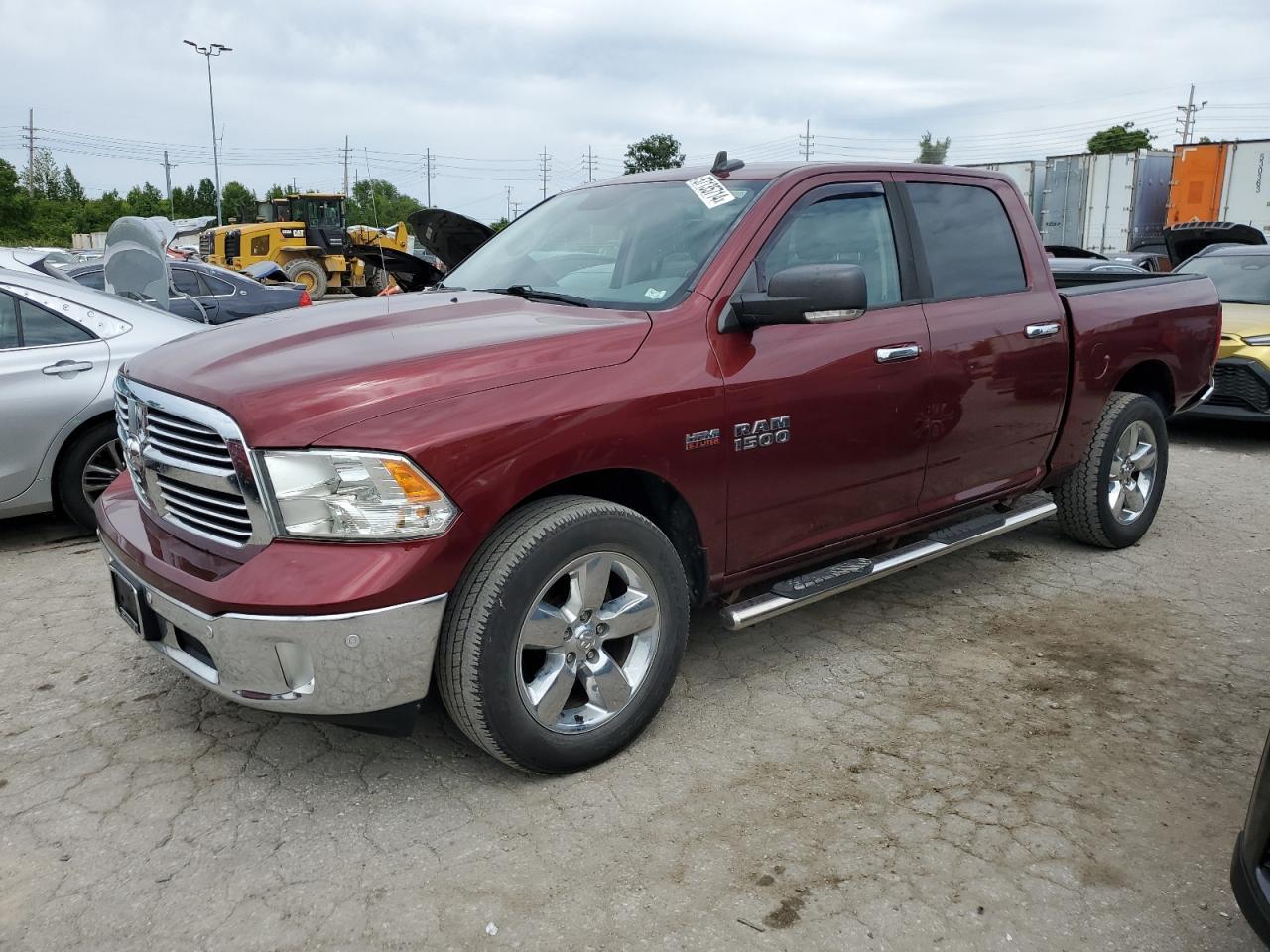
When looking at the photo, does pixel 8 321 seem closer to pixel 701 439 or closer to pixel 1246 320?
pixel 701 439

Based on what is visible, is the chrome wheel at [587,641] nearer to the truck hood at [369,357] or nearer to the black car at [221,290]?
the truck hood at [369,357]

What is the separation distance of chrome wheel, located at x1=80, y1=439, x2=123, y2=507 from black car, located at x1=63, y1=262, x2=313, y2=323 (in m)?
4.17

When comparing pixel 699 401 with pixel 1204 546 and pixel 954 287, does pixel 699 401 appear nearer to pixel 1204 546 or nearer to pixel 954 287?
pixel 954 287

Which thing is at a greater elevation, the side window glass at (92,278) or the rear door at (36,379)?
the side window glass at (92,278)

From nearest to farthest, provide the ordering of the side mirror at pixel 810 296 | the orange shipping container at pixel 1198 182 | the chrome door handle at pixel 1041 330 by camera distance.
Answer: the side mirror at pixel 810 296 < the chrome door handle at pixel 1041 330 < the orange shipping container at pixel 1198 182

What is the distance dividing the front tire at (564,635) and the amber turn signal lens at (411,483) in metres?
0.26

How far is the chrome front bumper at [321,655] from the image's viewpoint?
2.46 m

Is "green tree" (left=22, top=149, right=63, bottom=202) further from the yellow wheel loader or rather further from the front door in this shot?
the front door

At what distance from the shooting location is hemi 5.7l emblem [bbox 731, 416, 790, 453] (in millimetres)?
3145

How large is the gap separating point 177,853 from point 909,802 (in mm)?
2033

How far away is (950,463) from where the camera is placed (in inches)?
156

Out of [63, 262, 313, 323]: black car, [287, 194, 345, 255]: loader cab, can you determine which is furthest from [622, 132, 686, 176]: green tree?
[63, 262, 313, 323]: black car

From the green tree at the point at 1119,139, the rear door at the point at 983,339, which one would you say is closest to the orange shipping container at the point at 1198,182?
the rear door at the point at 983,339

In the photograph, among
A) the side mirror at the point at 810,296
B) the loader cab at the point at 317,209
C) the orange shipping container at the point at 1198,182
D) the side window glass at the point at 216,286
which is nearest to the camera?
the side mirror at the point at 810,296
